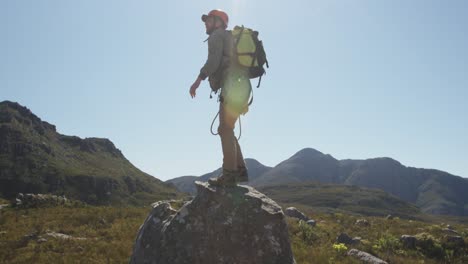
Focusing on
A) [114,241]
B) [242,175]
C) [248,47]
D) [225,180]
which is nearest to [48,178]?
[114,241]

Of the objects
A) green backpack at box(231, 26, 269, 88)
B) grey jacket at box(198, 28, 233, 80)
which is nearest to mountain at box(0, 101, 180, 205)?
grey jacket at box(198, 28, 233, 80)

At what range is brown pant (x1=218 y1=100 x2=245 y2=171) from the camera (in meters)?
8.89

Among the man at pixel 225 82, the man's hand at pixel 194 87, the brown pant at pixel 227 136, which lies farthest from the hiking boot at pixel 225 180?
the man's hand at pixel 194 87

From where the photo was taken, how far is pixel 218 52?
8672 millimetres

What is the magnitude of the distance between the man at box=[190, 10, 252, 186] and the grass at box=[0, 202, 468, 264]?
5487 millimetres

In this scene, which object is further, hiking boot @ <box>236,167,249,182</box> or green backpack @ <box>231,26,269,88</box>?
hiking boot @ <box>236,167,249,182</box>

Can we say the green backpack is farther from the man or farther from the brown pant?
the brown pant

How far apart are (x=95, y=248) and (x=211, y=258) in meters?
7.56

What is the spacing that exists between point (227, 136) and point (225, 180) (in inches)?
42.7

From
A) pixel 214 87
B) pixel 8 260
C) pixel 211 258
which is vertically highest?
pixel 214 87

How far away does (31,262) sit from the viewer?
12.0 meters

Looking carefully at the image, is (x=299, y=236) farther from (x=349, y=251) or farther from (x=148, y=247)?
(x=148, y=247)

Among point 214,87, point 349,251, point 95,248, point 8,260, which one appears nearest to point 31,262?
point 8,260

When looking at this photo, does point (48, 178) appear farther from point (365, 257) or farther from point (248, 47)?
point (248, 47)
